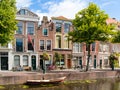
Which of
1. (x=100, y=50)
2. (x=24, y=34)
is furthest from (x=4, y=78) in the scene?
(x=100, y=50)

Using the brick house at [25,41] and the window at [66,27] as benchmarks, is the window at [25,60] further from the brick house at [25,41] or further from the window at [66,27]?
the window at [66,27]

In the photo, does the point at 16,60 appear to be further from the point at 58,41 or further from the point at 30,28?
the point at 58,41

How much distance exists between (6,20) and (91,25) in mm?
14052

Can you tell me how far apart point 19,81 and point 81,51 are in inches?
1187

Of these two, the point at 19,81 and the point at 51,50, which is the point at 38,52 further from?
the point at 19,81

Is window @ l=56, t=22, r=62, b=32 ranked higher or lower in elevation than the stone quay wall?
higher

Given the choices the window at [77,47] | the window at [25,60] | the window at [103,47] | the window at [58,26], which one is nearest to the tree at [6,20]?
the window at [25,60]

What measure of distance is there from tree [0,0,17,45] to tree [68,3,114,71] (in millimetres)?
12468

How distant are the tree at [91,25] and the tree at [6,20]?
12468 mm

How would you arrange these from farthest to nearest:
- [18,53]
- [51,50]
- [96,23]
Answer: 1. [51,50]
2. [18,53]
3. [96,23]

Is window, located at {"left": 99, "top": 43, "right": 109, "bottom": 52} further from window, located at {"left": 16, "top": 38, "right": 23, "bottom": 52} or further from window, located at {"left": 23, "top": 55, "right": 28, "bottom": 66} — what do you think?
window, located at {"left": 16, "top": 38, "right": 23, "bottom": 52}

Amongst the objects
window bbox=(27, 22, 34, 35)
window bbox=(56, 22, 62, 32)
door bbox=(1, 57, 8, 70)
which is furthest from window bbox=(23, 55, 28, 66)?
window bbox=(56, 22, 62, 32)

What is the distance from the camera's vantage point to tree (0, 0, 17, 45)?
35.3 m

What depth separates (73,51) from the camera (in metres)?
61.5
